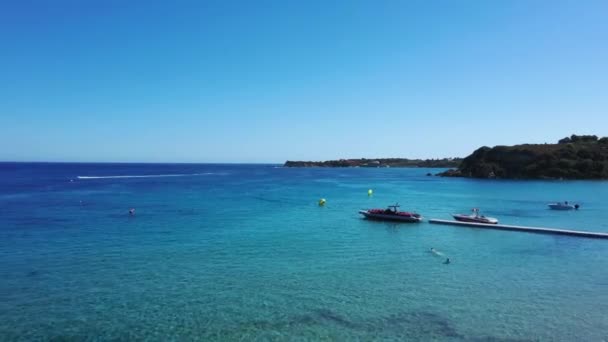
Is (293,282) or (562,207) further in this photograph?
(562,207)

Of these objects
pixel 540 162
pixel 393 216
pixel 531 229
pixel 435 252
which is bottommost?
pixel 435 252

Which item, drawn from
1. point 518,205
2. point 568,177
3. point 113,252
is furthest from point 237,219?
point 568,177

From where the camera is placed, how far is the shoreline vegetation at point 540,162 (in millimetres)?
130750

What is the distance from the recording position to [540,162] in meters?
137

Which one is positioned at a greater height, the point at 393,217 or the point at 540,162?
the point at 540,162

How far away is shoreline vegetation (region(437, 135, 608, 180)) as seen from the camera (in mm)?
130750

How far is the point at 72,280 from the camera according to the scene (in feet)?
83.0

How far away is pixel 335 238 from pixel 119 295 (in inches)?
862

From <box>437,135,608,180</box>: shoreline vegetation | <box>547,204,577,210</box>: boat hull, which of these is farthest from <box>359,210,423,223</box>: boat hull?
<box>437,135,608,180</box>: shoreline vegetation

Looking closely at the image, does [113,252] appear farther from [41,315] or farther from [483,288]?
[483,288]

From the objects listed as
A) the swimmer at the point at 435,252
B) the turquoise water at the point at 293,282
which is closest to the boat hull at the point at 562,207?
the turquoise water at the point at 293,282

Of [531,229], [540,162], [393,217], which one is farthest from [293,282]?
[540,162]

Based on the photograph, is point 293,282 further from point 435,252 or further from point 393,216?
point 393,216

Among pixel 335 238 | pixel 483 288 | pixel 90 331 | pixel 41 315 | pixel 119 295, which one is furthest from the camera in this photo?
pixel 335 238
